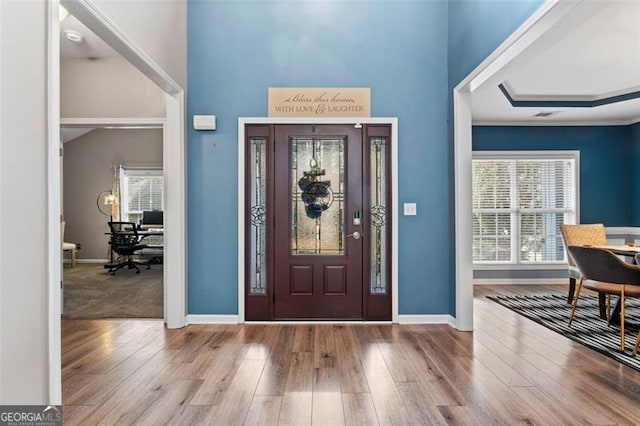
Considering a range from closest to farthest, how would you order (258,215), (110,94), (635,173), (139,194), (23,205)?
(23,205) → (258,215) → (110,94) → (635,173) → (139,194)

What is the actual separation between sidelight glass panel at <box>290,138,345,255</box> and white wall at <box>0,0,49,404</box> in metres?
2.34

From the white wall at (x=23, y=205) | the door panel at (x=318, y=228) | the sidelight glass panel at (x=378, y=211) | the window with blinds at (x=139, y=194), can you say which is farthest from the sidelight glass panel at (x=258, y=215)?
the window with blinds at (x=139, y=194)

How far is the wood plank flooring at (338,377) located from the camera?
2.03 m

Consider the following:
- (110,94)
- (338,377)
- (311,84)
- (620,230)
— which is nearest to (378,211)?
(311,84)

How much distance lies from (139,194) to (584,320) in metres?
8.74

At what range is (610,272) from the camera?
3.06 m

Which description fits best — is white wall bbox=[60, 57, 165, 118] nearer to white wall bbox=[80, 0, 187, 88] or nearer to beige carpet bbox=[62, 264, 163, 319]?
white wall bbox=[80, 0, 187, 88]

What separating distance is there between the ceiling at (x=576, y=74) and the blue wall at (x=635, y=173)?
0.64 feet

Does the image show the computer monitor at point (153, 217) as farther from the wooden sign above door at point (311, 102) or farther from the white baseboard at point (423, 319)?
the white baseboard at point (423, 319)

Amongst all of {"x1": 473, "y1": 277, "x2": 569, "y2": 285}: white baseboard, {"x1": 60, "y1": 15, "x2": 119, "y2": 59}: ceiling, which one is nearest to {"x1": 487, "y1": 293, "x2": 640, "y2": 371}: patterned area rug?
{"x1": 473, "y1": 277, "x2": 569, "y2": 285}: white baseboard

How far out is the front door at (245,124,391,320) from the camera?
3791 millimetres

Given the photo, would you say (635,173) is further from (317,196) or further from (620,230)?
(317,196)

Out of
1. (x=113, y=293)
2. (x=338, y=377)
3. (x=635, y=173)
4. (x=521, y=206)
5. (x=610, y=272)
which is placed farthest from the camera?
(x=521, y=206)

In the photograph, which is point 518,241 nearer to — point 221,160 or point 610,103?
point 610,103
